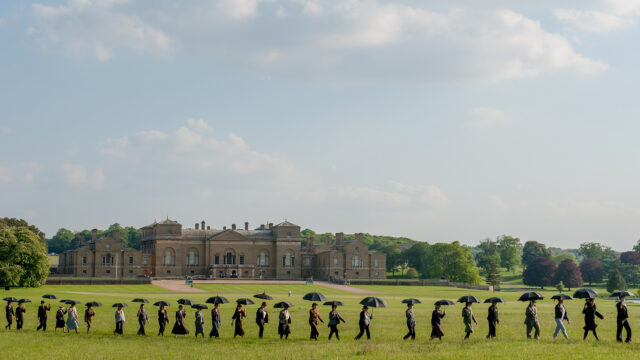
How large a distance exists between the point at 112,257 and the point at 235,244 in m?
23.7

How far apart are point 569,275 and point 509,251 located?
3733cm

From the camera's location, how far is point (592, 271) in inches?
6068

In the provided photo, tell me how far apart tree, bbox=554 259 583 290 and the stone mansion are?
123 ft

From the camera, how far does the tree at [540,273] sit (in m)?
146

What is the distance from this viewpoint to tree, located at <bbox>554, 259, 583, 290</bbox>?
142m

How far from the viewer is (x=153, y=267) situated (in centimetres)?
13388

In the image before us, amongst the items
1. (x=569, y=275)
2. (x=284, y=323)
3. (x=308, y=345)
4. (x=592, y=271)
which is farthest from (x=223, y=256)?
(x=308, y=345)

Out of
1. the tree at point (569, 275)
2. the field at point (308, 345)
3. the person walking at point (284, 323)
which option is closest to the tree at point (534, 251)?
the tree at point (569, 275)

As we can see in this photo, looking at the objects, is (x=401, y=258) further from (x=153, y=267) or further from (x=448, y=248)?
(x=153, y=267)

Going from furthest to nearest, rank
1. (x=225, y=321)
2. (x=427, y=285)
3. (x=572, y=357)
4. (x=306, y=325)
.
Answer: (x=427, y=285), (x=225, y=321), (x=306, y=325), (x=572, y=357)

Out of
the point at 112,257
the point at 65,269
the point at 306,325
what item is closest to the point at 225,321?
the point at 306,325

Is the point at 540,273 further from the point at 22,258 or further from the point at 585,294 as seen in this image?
the point at 585,294

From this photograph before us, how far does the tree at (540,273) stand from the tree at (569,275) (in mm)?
1674

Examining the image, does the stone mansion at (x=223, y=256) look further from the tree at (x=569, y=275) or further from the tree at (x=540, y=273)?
the tree at (x=569, y=275)
